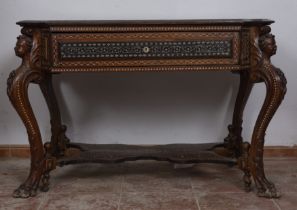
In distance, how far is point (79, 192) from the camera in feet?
6.30

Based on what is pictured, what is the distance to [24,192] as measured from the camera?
186cm

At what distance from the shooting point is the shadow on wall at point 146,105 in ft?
7.95

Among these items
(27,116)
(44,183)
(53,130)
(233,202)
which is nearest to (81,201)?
(44,183)

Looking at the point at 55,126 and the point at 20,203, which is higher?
the point at 55,126

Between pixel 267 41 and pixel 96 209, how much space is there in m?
1.04

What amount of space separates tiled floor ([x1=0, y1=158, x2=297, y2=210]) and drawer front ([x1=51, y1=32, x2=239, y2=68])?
61cm

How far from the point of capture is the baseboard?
248 centimetres

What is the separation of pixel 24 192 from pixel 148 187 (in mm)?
588

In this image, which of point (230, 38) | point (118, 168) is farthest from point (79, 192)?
point (230, 38)

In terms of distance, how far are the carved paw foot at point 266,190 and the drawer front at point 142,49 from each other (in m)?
0.59

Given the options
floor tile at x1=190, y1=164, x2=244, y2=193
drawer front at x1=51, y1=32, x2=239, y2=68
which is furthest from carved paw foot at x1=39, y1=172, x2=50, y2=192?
floor tile at x1=190, y1=164, x2=244, y2=193

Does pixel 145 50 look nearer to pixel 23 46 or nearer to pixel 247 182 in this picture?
pixel 23 46

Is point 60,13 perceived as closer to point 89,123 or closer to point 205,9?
point 89,123

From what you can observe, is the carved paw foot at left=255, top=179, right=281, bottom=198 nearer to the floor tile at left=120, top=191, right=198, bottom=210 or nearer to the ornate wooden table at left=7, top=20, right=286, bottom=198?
the ornate wooden table at left=7, top=20, right=286, bottom=198
